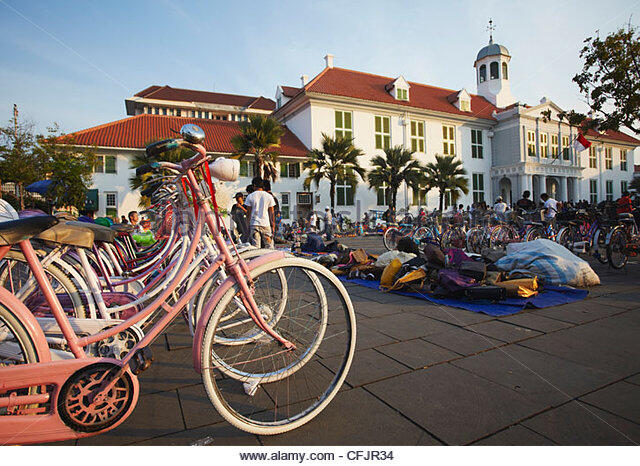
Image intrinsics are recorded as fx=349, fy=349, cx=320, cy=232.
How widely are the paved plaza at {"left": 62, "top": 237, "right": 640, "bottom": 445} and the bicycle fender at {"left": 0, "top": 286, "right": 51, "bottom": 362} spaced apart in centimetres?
46

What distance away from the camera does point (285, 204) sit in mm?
25922

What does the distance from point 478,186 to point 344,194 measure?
580 inches

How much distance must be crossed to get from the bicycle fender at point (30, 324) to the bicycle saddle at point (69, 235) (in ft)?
1.15

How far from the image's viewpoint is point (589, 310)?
3.76 meters

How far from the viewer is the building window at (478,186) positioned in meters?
33.1

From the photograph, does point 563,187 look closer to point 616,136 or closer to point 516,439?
point 616,136

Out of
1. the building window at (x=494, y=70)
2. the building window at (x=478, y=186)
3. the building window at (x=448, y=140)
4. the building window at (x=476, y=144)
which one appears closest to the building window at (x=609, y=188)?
the building window at (x=494, y=70)

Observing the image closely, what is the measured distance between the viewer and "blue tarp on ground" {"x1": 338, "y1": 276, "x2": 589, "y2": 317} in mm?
3859

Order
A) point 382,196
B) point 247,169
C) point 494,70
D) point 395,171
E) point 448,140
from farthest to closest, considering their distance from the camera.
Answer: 1. point 494,70
2. point 448,140
3. point 382,196
4. point 247,169
5. point 395,171

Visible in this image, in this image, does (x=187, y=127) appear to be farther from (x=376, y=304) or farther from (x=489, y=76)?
(x=489, y=76)

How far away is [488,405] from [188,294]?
1693 millimetres

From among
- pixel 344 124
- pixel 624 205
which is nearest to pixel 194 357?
pixel 624 205

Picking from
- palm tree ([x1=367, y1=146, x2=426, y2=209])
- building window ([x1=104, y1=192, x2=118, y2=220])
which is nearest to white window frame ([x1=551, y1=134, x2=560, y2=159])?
palm tree ([x1=367, y1=146, x2=426, y2=209])
